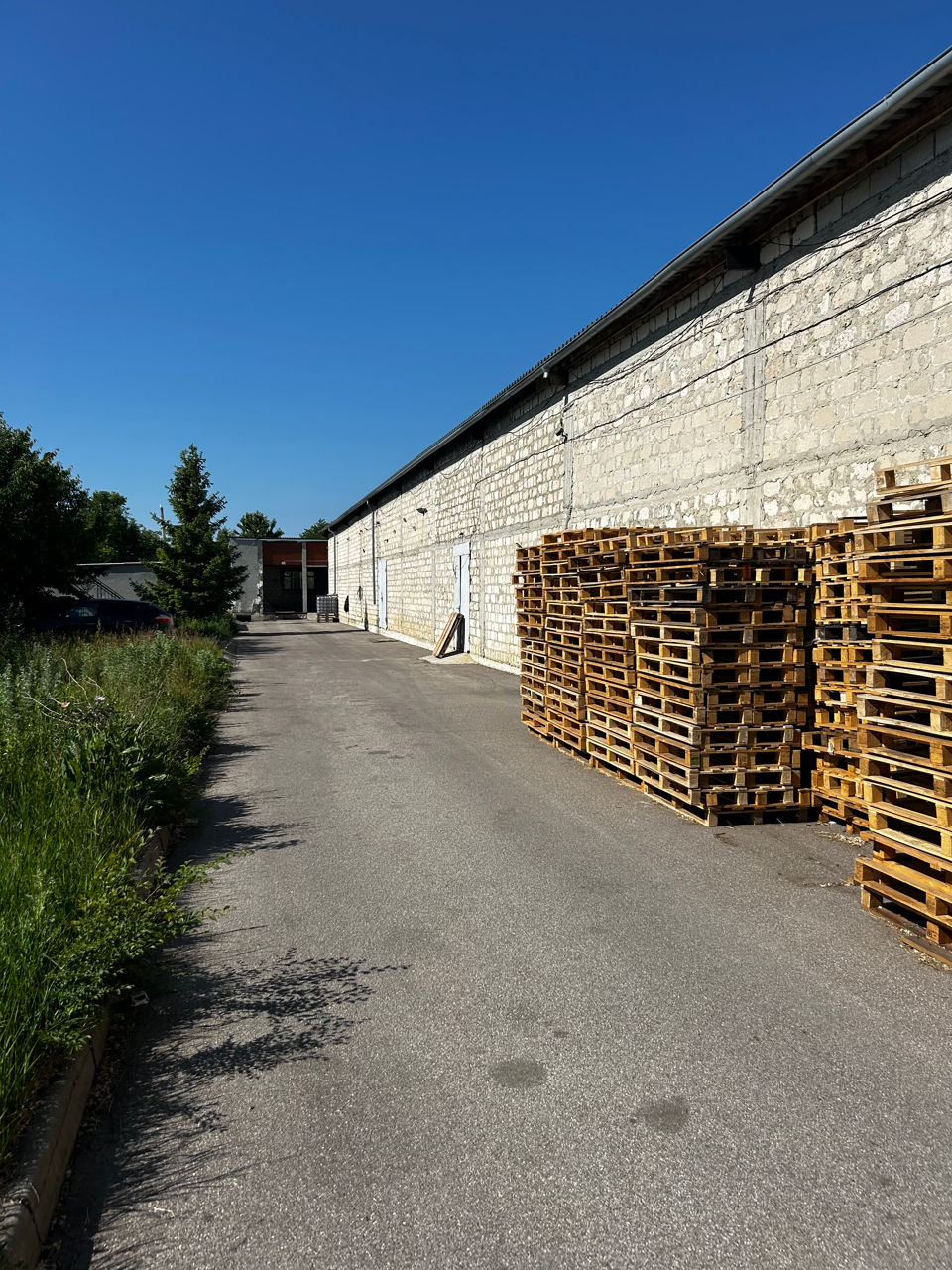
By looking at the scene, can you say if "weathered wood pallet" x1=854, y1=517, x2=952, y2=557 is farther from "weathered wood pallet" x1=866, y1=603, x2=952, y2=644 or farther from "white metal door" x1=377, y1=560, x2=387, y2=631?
"white metal door" x1=377, y1=560, x2=387, y2=631

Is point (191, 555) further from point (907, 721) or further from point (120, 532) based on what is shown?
point (120, 532)

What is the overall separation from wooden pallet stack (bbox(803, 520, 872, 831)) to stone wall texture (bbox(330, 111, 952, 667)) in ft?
4.83

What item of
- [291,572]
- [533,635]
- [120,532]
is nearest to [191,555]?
[533,635]

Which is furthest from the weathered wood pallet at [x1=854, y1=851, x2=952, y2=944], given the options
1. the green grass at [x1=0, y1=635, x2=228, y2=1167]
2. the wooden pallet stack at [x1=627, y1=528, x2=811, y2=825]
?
the green grass at [x1=0, y1=635, x2=228, y2=1167]

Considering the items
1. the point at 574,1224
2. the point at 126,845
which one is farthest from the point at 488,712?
the point at 574,1224

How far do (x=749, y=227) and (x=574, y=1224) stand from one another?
9800mm

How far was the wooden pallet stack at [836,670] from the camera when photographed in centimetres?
597

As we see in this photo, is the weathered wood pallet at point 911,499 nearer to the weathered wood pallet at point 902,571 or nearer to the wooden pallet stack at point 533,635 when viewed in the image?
the weathered wood pallet at point 902,571

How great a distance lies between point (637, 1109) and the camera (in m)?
2.88

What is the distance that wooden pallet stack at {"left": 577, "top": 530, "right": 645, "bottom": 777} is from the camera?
25.5ft

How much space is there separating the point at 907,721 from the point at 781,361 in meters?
5.61

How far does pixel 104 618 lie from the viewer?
21.1 m

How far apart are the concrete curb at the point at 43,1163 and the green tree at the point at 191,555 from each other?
84.1ft

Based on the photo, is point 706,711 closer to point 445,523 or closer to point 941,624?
point 941,624
